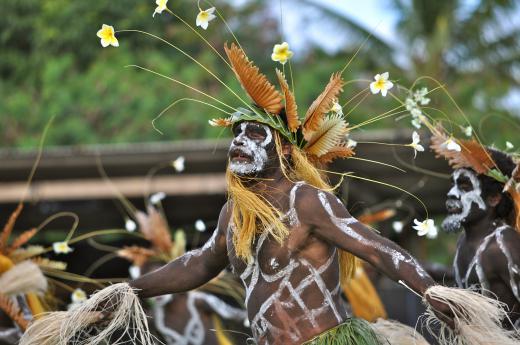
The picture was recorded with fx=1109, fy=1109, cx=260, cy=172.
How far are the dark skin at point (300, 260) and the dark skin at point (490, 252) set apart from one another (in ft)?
3.09

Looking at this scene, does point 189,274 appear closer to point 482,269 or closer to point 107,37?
point 107,37

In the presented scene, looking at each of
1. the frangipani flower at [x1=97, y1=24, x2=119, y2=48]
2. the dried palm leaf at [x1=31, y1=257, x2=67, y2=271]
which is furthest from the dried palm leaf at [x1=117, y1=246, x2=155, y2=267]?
the frangipani flower at [x1=97, y1=24, x2=119, y2=48]

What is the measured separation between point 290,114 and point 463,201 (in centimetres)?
124

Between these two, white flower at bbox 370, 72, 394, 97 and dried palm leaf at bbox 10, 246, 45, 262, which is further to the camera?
dried palm leaf at bbox 10, 246, 45, 262

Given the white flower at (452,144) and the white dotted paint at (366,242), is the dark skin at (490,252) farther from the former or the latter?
the white dotted paint at (366,242)

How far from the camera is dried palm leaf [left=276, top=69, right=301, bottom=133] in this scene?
4613mm

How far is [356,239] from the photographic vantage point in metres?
4.43

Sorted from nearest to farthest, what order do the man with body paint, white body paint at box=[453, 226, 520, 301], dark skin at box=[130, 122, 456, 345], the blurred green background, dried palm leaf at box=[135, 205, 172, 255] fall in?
dark skin at box=[130, 122, 456, 345] → white body paint at box=[453, 226, 520, 301] → the man with body paint → dried palm leaf at box=[135, 205, 172, 255] → the blurred green background

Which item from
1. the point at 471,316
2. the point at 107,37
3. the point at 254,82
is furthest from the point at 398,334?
the point at 107,37

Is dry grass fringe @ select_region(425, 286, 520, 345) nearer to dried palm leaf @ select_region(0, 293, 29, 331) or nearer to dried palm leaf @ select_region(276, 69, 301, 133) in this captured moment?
dried palm leaf @ select_region(276, 69, 301, 133)

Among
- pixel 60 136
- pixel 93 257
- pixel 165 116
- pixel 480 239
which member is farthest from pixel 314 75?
pixel 480 239

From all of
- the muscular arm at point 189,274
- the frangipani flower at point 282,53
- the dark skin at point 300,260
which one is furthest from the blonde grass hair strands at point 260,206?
the frangipani flower at point 282,53

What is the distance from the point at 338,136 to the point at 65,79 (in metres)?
12.8

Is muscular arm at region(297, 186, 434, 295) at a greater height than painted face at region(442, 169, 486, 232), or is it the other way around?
painted face at region(442, 169, 486, 232)
